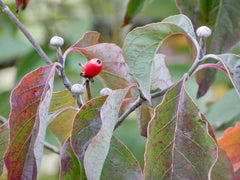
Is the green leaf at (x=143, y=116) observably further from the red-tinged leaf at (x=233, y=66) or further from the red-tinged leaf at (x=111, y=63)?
the red-tinged leaf at (x=233, y=66)

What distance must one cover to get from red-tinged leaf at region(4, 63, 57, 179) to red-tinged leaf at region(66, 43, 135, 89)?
0.12 m

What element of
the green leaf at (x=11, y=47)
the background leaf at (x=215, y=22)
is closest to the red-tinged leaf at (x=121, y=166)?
the background leaf at (x=215, y=22)

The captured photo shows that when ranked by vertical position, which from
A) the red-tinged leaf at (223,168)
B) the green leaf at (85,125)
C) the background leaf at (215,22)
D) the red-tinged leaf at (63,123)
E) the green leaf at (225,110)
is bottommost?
the green leaf at (225,110)

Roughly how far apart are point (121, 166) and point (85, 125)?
108mm

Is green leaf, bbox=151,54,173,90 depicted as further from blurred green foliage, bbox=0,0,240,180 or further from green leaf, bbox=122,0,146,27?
blurred green foliage, bbox=0,0,240,180

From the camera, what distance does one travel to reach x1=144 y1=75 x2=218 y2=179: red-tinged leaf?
74 centimetres

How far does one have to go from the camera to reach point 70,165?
78 centimetres

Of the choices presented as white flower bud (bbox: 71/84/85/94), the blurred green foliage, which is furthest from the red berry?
the blurred green foliage

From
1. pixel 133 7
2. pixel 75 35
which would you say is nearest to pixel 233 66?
pixel 133 7

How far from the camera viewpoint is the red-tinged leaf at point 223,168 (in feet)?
2.78

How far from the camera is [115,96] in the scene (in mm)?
760

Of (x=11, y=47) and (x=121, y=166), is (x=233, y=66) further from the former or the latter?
(x=11, y=47)

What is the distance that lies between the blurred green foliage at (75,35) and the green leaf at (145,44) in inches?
26.3

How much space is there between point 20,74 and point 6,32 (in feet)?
2.34
